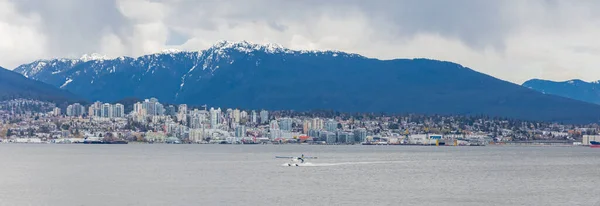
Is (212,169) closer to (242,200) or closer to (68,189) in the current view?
(68,189)

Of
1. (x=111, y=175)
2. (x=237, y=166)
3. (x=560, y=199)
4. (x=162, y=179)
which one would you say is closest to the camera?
(x=560, y=199)

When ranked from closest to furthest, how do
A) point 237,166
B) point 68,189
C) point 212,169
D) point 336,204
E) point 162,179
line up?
1. point 336,204
2. point 68,189
3. point 162,179
4. point 212,169
5. point 237,166

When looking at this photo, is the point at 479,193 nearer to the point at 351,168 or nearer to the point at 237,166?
the point at 351,168

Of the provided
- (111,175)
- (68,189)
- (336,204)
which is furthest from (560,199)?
(111,175)

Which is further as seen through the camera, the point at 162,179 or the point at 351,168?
the point at 351,168

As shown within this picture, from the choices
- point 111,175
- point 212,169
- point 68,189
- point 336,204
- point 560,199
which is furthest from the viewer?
point 212,169

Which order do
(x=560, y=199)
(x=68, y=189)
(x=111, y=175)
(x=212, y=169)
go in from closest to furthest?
(x=560, y=199) → (x=68, y=189) → (x=111, y=175) → (x=212, y=169)

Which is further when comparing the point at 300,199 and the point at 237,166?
the point at 237,166

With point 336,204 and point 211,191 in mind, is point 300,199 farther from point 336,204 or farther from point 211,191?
point 211,191

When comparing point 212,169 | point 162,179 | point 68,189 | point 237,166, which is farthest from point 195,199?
point 237,166
